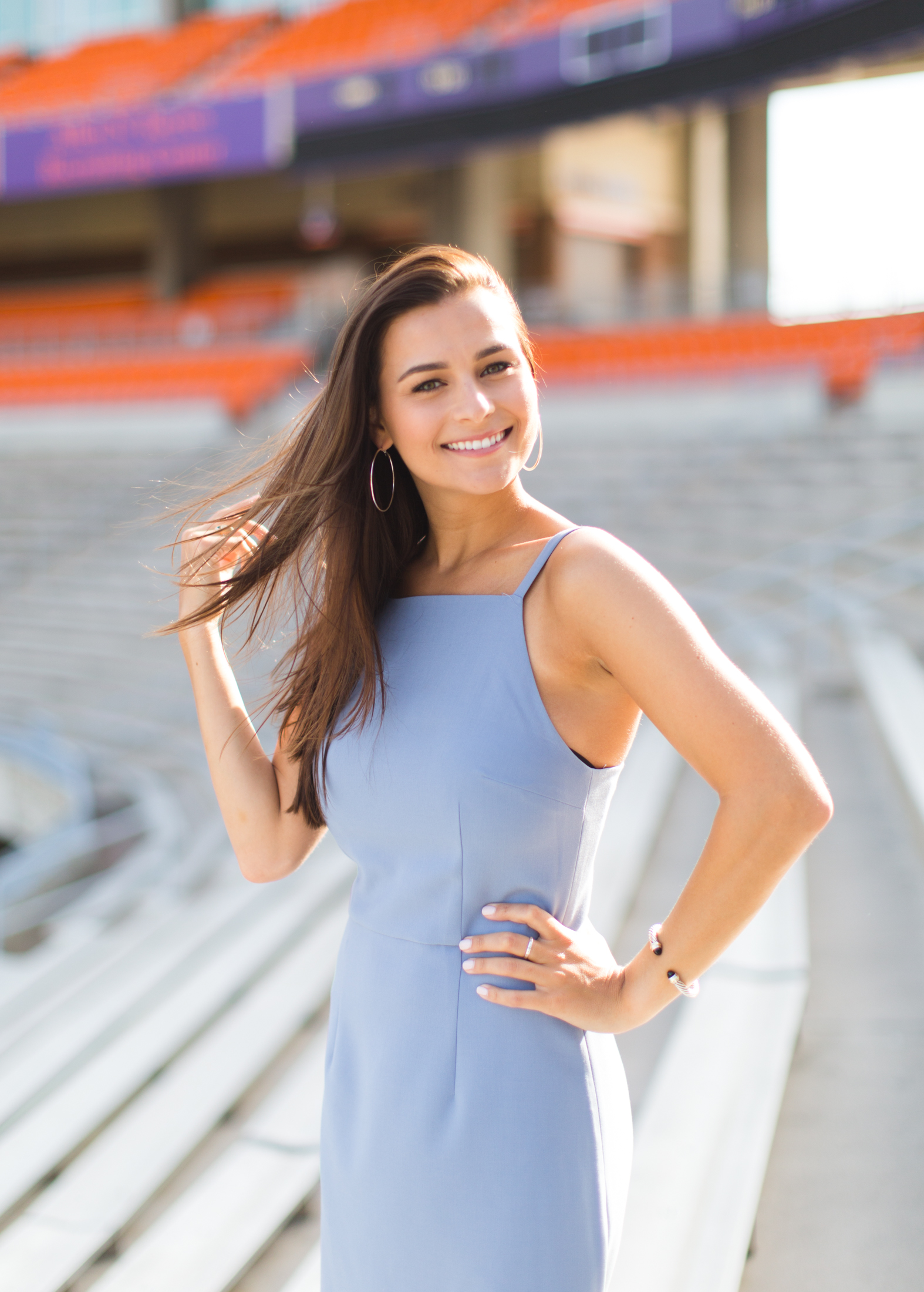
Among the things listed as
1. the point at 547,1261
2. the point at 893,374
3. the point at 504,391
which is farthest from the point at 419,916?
the point at 893,374

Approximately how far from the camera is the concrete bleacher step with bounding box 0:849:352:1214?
2.02 m

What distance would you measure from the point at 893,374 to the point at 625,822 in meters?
6.46

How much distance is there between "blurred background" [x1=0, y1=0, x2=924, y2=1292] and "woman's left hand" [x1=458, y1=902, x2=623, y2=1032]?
0.53 metres

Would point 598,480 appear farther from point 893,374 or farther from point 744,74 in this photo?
point 744,74

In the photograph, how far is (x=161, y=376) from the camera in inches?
549

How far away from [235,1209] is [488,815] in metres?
1.18

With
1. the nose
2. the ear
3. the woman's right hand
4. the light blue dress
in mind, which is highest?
the nose

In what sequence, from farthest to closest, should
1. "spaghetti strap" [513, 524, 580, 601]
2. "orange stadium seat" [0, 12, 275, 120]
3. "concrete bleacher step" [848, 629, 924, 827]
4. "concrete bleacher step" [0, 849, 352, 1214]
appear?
"orange stadium seat" [0, 12, 275, 120] → "concrete bleacher step" [848, 629, 924, 827] → "concrete bleacher step" [0, 849, 352, 1214] → "spaghetti strap" [513, 524, 580, 601]

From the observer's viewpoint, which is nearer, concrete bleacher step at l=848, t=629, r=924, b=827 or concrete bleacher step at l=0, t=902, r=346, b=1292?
concrete bleacher step at l=0, t=902, r=346, b=1292

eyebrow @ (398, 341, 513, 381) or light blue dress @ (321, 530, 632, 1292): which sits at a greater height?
eyebrow @ (398, 341, 513, 381)

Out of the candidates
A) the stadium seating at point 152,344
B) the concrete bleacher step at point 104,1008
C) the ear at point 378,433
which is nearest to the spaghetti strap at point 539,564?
the ear at point 378,433

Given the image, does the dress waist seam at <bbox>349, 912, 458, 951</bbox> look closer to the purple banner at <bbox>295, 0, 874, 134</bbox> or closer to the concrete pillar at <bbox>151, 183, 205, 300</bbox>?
the purple banner at <bbox>295, 0, 874, 134</bbox>

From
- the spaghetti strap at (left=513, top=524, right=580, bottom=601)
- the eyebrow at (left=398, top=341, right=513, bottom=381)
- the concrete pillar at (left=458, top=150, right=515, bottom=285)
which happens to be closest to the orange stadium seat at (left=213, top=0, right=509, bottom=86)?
the concrete pillar at (left=458, top=150, right=515, bottom=285)

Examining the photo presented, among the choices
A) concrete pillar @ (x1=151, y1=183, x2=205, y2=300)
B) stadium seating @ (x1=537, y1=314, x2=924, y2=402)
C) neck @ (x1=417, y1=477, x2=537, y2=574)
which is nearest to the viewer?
neck @ (x1=417, y1=477, x2=537, y2=574)
